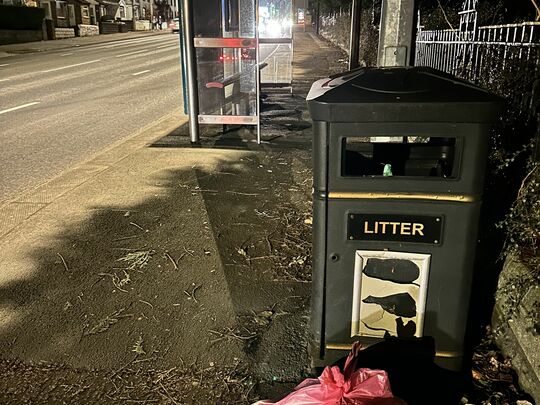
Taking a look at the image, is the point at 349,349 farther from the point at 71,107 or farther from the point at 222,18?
the point at 71,107

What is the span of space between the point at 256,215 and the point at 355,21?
436 centimetres

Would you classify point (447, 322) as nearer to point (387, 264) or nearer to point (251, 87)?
point (387, 264)

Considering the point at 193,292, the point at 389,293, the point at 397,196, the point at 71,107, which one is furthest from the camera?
the point at 71,107

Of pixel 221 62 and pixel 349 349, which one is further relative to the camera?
pixel 221 62

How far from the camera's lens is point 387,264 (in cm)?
232

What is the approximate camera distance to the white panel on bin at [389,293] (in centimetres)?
231

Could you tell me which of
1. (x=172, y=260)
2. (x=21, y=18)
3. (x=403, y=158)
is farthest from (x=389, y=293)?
(x=21, y=18)

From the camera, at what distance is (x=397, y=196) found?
223cm

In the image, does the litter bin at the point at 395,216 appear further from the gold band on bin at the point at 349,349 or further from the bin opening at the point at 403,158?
the bin opening at the point at 403,158

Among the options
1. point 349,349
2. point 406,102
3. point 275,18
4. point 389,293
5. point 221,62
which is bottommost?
point 349,349

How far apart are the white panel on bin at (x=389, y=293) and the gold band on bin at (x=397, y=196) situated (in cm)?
25

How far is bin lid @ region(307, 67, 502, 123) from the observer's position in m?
2.09

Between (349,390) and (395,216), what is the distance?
75 cm

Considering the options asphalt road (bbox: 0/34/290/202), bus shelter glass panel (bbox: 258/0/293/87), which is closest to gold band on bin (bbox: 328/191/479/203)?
asphalt road (bbox: 0/34/290/202)
